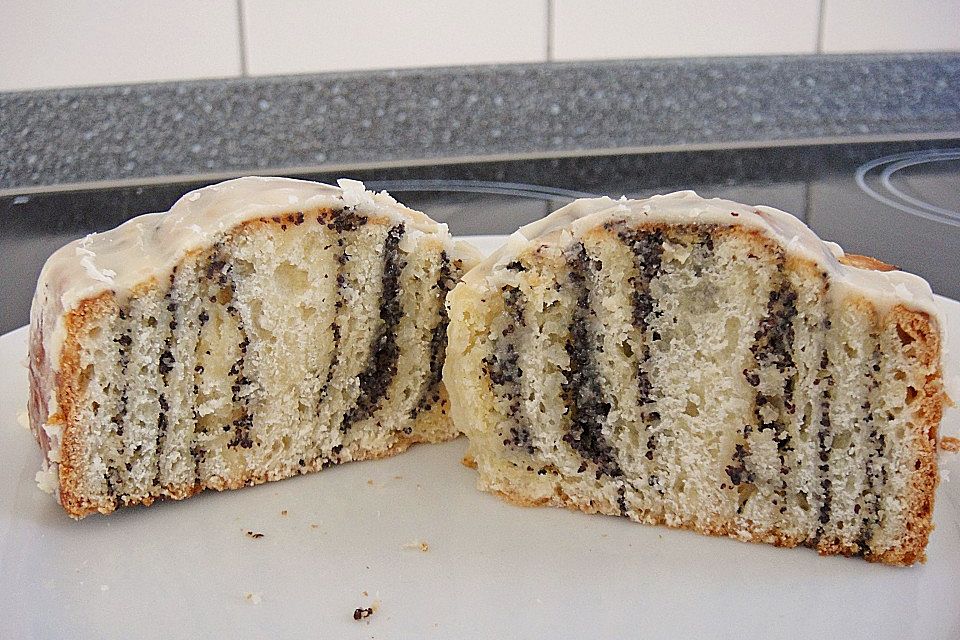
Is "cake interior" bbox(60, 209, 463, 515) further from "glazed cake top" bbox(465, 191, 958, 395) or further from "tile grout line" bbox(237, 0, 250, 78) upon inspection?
"tile grout line" bbox(237, 0, 250, 78)

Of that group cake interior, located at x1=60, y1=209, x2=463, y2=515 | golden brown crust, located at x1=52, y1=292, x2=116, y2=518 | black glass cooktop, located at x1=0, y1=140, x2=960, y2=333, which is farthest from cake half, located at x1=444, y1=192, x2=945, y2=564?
black glass cooktop, located at x1=0, y1=140, x2=960, y2=333

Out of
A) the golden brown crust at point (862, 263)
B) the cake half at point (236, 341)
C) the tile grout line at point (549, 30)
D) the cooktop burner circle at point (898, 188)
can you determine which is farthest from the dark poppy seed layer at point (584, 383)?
the tile grout line at point (549, 30)

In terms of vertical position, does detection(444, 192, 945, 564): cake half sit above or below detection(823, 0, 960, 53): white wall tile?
below

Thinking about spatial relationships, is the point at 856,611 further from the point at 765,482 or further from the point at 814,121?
the point at 814,121

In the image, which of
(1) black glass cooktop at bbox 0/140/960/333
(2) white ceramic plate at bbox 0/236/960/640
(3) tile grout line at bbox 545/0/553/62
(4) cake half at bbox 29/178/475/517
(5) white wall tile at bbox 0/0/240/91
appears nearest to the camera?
(2) white ceramic plate at bbox 0/236/960/640

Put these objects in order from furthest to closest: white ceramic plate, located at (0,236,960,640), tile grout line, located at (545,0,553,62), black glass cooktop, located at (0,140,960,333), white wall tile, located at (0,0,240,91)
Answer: tile grout line, located at (545,0,553,62) < white wall tile, located at (0,0,240,91) < black glass cooktop, located at (0,140,960,333) < white ceramic plate, located at (0,236,960,640)
